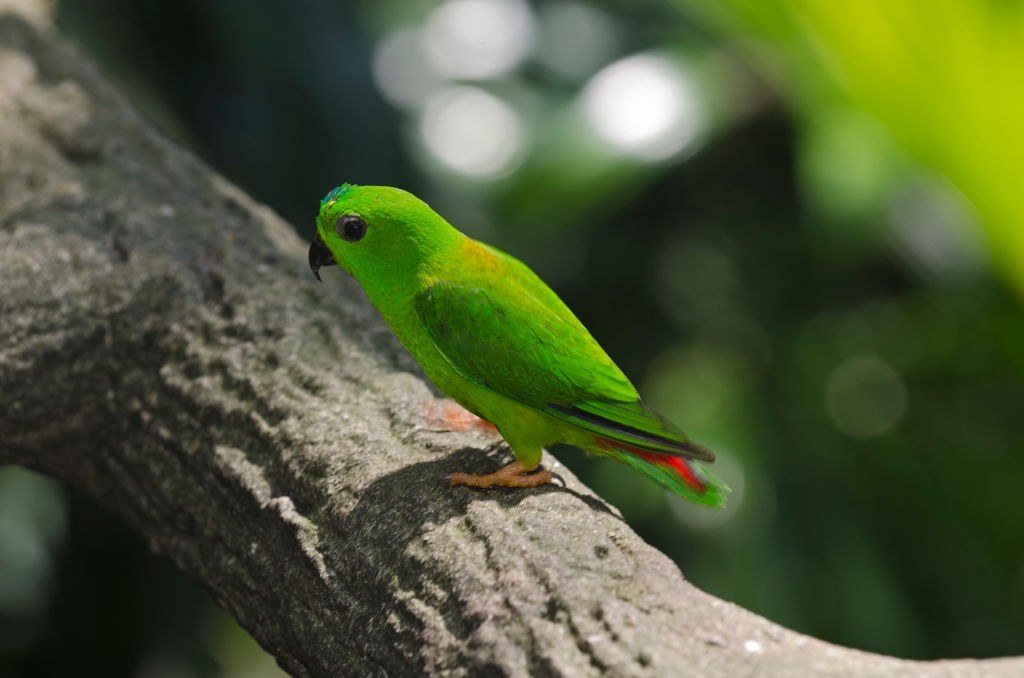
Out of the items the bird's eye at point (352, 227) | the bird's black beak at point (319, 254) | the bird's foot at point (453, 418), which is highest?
the bird's eye at point (352, 227)

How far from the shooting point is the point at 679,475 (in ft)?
8.25

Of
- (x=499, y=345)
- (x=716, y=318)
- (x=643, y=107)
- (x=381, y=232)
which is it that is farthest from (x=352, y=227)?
(x=716, y=318)

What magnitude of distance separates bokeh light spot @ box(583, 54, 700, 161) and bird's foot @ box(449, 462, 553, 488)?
2.00m

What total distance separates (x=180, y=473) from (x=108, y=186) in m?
0.99

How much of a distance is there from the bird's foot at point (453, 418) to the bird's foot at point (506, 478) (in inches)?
9.7

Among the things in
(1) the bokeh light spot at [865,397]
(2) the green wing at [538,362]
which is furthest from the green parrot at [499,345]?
(1) the bokeh light spot at [865,397]

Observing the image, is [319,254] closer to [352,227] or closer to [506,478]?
[352,227]

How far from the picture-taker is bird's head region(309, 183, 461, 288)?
8.49ft

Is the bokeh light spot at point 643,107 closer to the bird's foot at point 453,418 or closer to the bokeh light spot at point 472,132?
the bokeh light spot at point 472,132

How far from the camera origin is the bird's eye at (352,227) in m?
2.60

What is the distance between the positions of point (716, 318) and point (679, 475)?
2.30 meters

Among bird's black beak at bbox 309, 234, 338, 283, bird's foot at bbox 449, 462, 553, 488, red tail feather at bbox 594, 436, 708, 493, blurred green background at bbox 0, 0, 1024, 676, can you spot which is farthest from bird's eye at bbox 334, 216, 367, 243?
blurred green background at bbox 0, 0, 1024, 676

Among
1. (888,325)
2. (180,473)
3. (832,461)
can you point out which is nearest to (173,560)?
(180,473)

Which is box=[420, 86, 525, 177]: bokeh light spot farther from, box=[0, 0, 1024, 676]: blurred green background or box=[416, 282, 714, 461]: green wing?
box=[416, 282, 714, 461]: green wing
